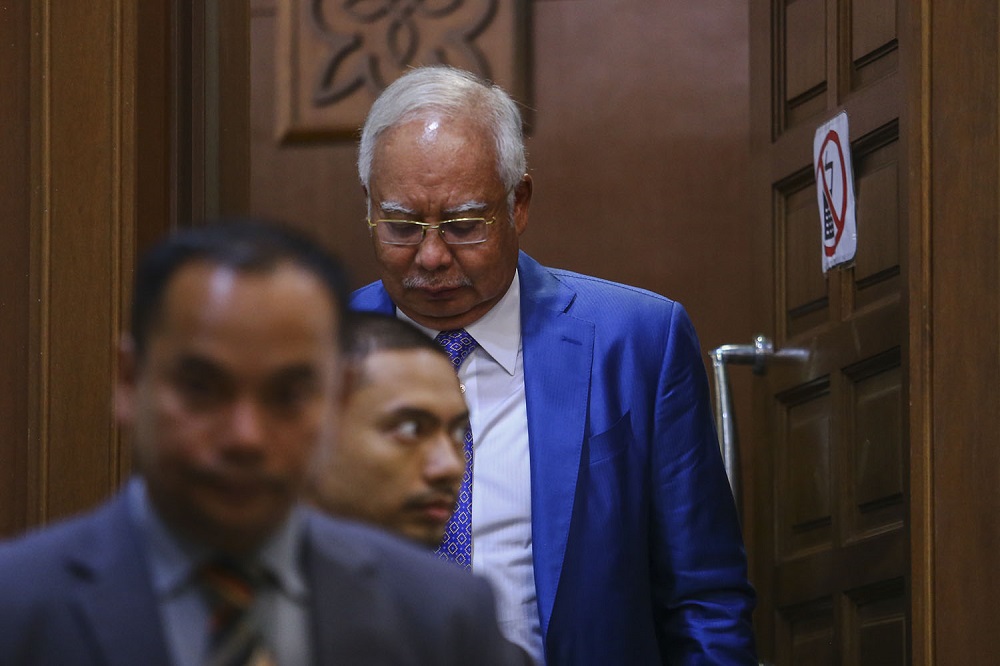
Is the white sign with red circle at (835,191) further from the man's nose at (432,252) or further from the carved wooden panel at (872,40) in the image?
the man's nose at (432,252)

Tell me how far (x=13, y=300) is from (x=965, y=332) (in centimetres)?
164

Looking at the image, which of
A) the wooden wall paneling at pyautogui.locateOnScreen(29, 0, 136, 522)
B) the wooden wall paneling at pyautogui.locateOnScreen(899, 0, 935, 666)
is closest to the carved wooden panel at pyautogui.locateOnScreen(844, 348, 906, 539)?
the wooden wall paneling at pyautogui.locateOnScreen(899, 0, 935, 666)

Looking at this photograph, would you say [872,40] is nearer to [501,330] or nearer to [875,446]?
[875,446]

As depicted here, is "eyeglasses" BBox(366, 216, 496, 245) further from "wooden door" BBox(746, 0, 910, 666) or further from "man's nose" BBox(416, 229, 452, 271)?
"wooden door" BBox(746, 0, 910, 666)

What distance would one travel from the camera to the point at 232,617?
725 millimetres

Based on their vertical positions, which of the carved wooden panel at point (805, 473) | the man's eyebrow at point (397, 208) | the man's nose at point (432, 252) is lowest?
the carved wooden panel at point (805, 473)

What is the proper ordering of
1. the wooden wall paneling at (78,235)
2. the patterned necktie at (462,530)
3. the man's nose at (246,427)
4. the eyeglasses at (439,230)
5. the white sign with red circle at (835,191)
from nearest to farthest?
the man's nose at (246,427) < the patterned necktie at (462,530) < the eyeglasses at (439,230) < the wooden wall paneling at (78,235) < the white sign with red circle at (835,191)

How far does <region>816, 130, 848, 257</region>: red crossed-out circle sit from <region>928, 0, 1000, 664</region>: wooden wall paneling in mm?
758

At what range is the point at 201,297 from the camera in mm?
726

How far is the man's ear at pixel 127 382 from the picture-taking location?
740 mm

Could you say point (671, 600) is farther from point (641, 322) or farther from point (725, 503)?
point (641, 322)

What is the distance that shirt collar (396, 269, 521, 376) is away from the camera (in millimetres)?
2283

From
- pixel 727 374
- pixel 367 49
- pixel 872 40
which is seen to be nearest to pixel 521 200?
pixel 872 40

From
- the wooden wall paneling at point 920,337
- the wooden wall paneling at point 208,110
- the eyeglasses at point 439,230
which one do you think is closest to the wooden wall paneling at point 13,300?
the wooden wall paneling at point 208,110
